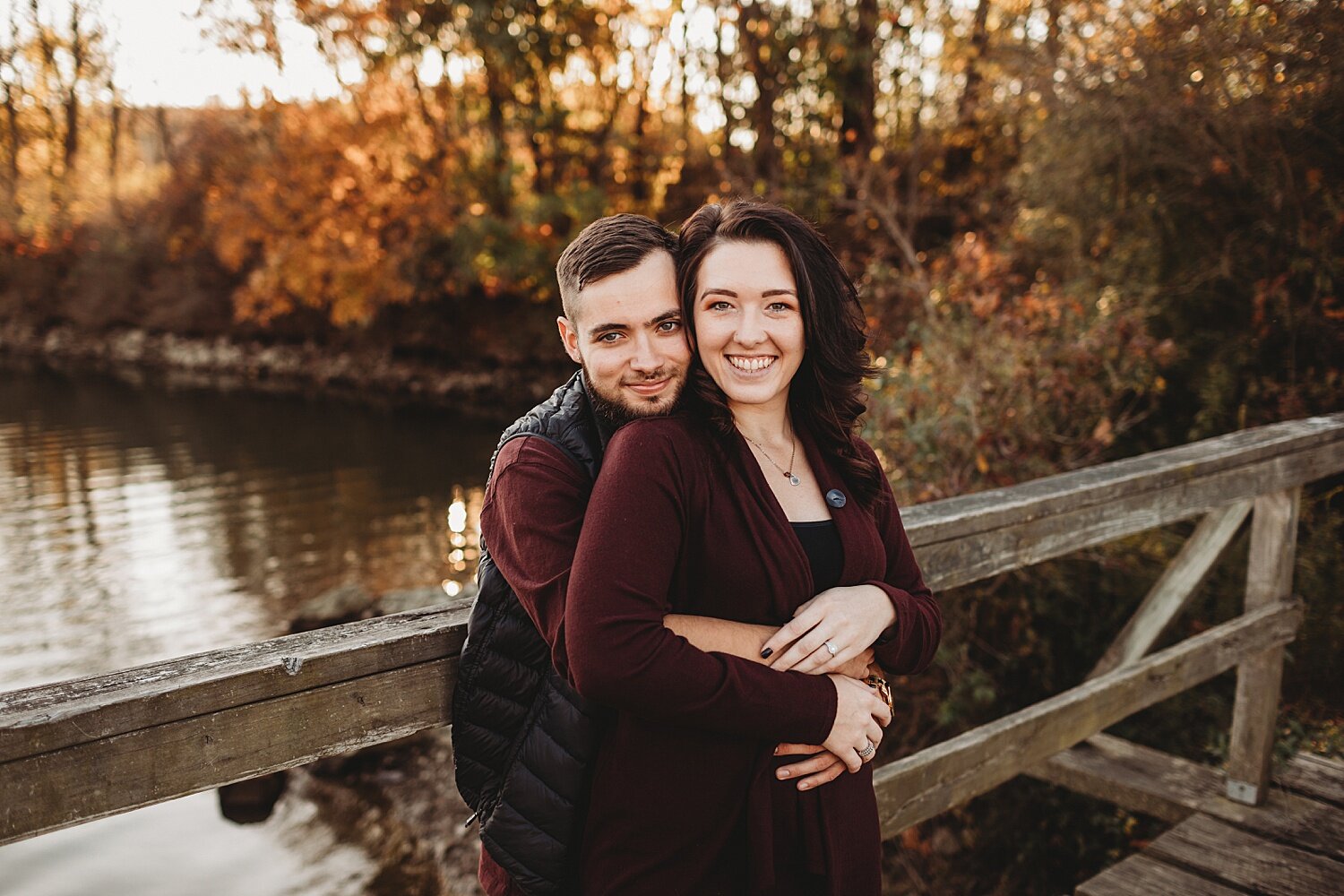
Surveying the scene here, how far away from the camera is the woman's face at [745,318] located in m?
1.70

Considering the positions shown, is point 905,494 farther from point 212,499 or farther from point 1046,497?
point 212,499

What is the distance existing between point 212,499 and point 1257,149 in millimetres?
13107

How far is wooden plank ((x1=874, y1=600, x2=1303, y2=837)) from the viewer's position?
7.89 ft

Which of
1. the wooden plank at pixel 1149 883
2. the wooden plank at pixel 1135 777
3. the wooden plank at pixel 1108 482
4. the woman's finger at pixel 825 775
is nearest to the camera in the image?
the woman's finger at pixel 825 775

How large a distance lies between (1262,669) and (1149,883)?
3.40 feet

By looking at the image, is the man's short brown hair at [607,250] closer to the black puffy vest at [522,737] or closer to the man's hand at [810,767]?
the black puffy vest at [522,737]

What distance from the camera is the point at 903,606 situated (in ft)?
5.68

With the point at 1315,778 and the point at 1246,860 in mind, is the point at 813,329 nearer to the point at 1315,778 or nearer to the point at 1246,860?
the point at 1246,860

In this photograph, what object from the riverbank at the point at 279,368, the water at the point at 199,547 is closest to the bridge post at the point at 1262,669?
the water at the point at 199,547

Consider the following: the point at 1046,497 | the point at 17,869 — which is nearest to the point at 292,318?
the point at 17,869

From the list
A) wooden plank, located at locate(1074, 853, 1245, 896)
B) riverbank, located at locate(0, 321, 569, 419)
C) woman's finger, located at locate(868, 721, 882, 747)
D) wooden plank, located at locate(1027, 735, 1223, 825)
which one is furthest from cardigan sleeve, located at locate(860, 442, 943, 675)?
riverbank, located at locate(0, 321, 569, 419)

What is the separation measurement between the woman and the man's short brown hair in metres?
0.08

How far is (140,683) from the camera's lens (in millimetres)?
1368

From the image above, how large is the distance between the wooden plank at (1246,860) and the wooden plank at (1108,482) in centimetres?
110
